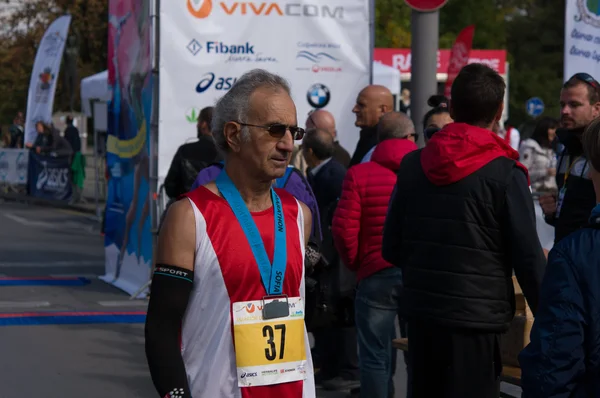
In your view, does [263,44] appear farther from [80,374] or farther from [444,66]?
[444,66]

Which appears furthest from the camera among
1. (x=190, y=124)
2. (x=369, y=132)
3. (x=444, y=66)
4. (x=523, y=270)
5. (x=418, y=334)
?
(x=444, y=66)

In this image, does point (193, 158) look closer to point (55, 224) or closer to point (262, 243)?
point (262, 243)

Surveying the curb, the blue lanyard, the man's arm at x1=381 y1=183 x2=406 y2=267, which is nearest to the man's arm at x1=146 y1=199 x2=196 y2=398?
the blue lanyard

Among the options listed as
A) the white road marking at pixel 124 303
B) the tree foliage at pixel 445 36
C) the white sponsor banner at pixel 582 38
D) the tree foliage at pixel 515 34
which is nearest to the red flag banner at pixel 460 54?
the white sponsor banner at pixel 582 38

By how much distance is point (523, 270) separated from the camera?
455cm

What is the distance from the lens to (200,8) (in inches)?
449

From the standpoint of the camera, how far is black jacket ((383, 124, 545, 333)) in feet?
15.0

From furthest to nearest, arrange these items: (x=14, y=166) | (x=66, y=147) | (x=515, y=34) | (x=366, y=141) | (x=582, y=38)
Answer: (x=515, y=34), (x=14, y=166), (x=66, y=147), (x=582, y=38), (x=366, y=141)

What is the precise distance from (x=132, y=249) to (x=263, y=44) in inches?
103

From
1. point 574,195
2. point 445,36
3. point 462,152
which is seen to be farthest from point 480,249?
point 445,36

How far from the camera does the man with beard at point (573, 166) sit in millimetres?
5539

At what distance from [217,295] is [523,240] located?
5.28 ft

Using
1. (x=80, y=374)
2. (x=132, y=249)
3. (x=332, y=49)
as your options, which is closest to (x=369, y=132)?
(x=80, y=374)

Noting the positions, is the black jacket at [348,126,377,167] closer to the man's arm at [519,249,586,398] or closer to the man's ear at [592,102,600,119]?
the man's ear at [592,102,600,119]
